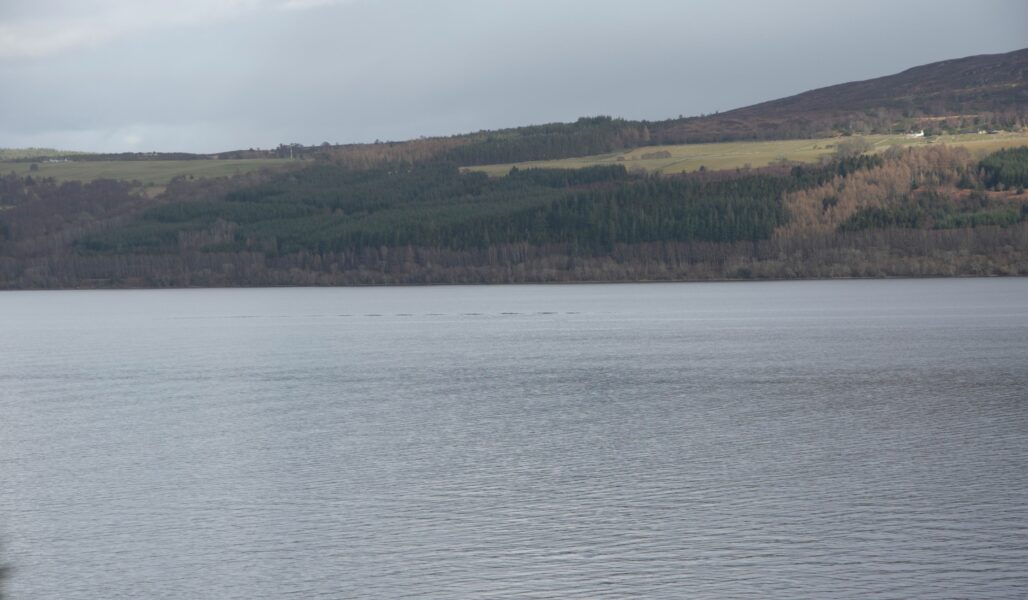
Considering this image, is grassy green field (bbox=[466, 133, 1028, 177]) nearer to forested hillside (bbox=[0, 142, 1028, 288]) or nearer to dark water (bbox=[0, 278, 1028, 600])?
forested hillside (bbox=[0, 142, 1028, 288])

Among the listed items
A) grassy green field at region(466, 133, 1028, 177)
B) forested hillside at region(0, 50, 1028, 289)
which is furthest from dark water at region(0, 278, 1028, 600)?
grassy green field at region(466, 133, 1028, 177)

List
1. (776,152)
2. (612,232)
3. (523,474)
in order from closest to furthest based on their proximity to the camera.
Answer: (523,474) < (612,232) < (776,152)

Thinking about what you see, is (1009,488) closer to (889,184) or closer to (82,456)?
(82,456)

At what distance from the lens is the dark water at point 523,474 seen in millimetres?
20234

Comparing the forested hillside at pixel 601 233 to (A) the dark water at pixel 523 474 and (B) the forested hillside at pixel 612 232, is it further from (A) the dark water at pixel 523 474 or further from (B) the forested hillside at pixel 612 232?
(A) the dark water at pixel 523 474

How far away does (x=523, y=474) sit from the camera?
2802cm

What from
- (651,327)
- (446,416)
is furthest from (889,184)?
(446,416)

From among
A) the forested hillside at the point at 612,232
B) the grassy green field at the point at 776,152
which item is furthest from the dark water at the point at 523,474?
the grassy green field at the point at 776,152

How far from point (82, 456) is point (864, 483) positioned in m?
18.2

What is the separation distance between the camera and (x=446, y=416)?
124 ft

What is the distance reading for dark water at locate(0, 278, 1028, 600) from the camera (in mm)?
20234

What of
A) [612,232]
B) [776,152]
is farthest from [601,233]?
[776,152]

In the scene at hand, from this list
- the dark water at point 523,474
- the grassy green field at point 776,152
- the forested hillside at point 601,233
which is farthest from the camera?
the grassy green field at point 776,152

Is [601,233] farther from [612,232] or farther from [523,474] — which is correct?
[523,474]
